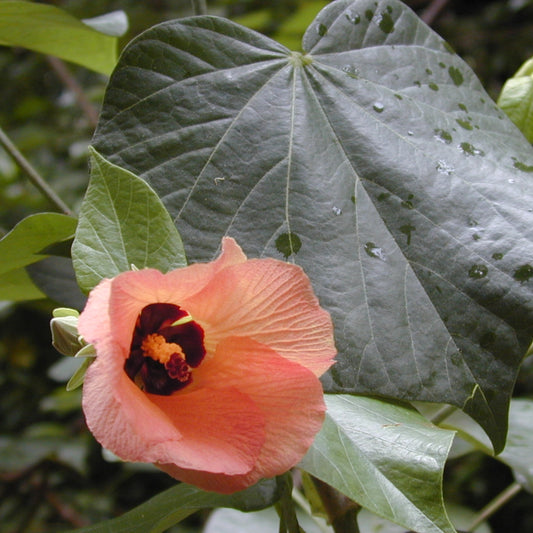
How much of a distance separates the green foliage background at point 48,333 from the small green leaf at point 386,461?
3.30 ft

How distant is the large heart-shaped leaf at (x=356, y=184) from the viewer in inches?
22.7

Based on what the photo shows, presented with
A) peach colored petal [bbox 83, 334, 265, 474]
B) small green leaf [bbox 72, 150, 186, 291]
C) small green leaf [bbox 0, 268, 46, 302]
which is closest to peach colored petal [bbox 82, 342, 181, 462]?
peach colored petal [bbox 83, 334, 265, 474]

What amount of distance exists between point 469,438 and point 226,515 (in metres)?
0.40

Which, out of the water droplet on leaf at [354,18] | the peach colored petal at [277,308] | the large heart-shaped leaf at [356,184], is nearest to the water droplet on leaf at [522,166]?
the large heart-shaped leaf at [356,184]

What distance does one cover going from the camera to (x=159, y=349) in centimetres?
51

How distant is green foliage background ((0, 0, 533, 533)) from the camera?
1.80 metres

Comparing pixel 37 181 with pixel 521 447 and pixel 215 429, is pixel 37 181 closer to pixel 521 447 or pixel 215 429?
pixel 215 429

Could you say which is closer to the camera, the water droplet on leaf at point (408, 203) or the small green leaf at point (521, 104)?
the water droplet on leaf at point (408, 203)

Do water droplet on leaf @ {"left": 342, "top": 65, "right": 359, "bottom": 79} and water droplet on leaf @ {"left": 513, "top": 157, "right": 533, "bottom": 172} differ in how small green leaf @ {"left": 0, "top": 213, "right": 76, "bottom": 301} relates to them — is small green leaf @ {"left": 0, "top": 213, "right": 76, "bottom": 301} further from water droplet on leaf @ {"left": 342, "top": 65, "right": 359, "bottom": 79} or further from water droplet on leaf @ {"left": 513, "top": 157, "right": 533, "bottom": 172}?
water droplet on leaf @ {"left": 513, "top": 157, "right": 533, "bottom": 172}

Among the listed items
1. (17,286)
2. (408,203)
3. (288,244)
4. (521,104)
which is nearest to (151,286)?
(288,244)

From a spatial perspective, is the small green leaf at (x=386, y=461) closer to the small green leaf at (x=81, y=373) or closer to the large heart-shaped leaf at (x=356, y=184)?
the large heart-shaped leaf at (x=356, y=184)

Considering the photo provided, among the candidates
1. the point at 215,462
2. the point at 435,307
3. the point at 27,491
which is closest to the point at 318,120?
the point at 435,307

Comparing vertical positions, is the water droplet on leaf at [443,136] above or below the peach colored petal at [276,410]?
above

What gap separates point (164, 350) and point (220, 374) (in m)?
0.05
